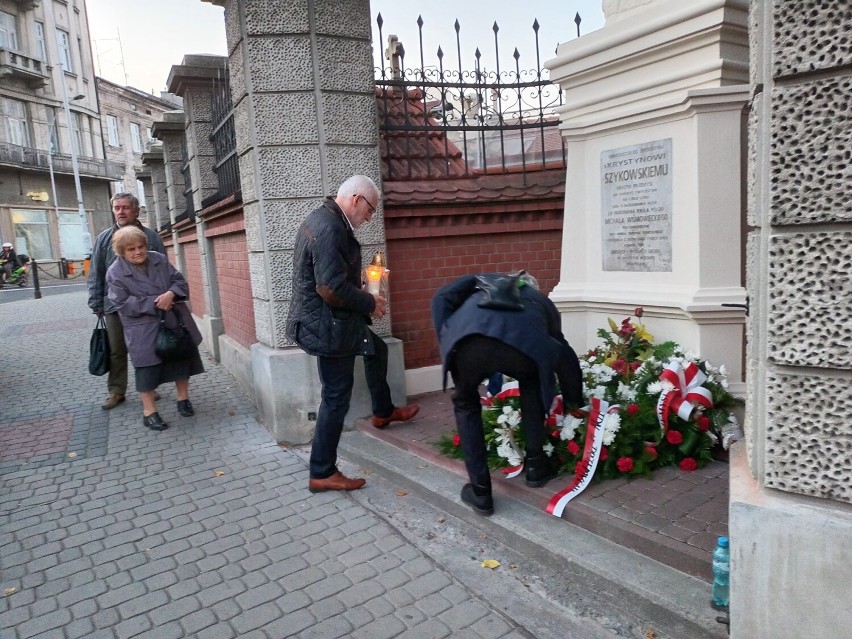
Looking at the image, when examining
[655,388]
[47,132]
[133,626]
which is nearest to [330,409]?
[133,626]

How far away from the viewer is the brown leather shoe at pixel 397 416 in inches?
182

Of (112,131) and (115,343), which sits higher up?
(112,131)

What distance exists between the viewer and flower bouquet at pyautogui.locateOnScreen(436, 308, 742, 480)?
11.4 feet

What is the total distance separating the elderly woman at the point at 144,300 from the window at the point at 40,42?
123 ft

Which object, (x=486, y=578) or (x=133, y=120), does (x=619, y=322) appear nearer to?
(x=486, y=578)

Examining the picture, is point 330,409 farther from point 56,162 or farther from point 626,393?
point 56,162

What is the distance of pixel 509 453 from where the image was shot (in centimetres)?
364

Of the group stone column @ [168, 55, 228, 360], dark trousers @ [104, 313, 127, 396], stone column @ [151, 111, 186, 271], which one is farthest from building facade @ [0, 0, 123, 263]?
dark trousers @ [104, 313, 127, 396]

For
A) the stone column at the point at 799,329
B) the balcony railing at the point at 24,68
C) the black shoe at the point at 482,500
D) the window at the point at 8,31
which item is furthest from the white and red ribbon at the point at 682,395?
the window at the point at 8,31

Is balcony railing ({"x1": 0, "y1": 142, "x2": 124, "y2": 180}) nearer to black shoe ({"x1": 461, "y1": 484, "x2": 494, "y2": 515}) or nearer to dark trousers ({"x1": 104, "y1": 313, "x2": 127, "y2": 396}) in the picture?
dark trousers ({"x1": 104, "y1": 313, "x2": 127, "y2": 396})

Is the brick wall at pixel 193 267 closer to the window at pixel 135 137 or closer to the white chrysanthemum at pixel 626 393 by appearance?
the white chrysanthemum at pixel 626 393

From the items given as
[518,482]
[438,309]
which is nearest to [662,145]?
[438,309]

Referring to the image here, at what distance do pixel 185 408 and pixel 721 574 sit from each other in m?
4.58

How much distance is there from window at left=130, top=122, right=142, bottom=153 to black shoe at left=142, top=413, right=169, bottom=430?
4559 centimetres
